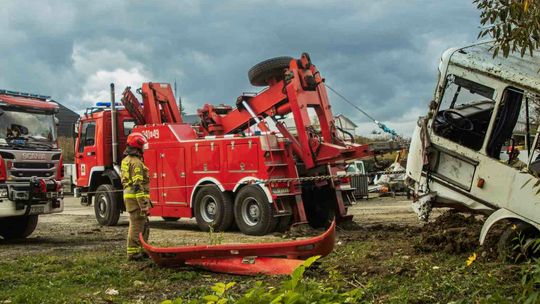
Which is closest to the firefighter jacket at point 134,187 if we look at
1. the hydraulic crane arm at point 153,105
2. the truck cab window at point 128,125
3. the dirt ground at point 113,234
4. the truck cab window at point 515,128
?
the dirt ground at point 113,234

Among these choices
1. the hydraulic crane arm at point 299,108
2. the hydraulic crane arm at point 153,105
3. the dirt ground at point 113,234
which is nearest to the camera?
the dirt ground at point 113,234

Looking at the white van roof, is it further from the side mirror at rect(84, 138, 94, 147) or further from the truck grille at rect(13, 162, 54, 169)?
the side mirror at rect(84, 138, 94, 147)

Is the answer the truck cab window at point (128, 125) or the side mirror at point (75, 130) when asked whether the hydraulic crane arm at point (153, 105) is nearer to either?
the truck cab window at point (128, 125)

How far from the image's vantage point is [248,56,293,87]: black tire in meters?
12.1

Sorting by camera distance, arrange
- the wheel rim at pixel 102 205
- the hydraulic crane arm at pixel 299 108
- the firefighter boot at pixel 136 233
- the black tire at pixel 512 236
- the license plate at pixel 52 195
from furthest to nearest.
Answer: the wheel rim at pixel 102 205, the hydraulic crane arm at pixel 299 108, the license plate at pixel 52 195, the firefighter boot at pixel 136 233, the black tire at pixel 512 236

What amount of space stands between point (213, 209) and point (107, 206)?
3.60m

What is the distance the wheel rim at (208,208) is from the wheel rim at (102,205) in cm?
337

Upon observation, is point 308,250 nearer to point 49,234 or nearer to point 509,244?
point 509,244

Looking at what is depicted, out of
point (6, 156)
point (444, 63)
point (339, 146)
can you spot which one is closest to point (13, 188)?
point (6, 156)

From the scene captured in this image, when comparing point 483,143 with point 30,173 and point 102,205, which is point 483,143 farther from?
point 102,205

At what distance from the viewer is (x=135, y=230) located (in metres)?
8.48

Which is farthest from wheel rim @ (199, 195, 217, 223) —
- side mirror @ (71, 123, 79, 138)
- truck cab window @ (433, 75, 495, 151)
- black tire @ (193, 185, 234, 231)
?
truck cab window @ (433, 75, 495, 151)

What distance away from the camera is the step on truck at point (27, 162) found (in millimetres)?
10945

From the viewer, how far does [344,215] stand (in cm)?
1230
